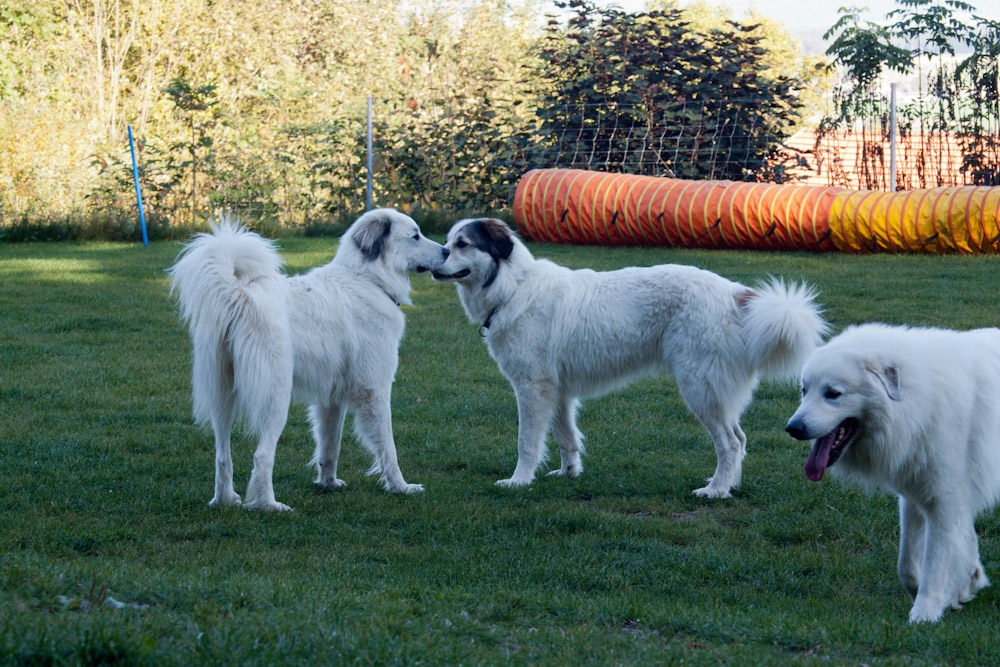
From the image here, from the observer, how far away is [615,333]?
5582 millimetres

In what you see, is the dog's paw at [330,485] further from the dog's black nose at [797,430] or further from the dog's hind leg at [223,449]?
the dog's black nose at [797,430]

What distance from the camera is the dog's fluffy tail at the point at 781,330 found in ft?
16.6

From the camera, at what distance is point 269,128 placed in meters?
20.5

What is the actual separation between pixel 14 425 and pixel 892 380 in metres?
5.25

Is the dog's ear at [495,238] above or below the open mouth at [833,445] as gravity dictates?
above

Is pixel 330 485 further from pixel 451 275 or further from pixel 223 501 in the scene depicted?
pixel 451 275

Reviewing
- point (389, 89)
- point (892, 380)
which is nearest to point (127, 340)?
point (892, 380)

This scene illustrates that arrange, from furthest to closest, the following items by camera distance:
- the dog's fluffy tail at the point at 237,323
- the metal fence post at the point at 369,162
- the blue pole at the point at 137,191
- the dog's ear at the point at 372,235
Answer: the metal fence post at the point at 369,162
the blue pole at the point at 137,191
the dog's ear at the point at 372,235
the dog's fluffy tail at the point at 237,323

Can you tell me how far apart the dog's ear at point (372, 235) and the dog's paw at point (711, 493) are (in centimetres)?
224

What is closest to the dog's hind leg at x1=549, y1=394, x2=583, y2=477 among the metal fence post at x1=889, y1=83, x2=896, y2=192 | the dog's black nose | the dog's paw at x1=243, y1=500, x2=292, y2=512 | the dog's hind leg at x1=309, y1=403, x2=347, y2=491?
the dog's hind leg at x1=309, y1=403, x2=347, y2=491

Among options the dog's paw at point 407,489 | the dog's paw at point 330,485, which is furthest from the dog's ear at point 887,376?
the dog's paw at point 330,485

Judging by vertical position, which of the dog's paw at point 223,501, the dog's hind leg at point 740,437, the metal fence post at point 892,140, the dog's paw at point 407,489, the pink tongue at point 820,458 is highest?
the metal fence post at point 892,140

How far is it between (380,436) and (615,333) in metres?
1.48

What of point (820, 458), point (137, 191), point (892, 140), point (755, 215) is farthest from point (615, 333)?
point (137, 191)
